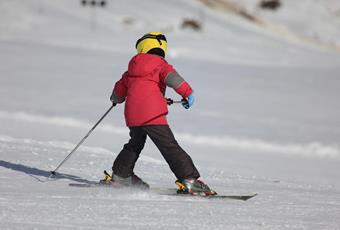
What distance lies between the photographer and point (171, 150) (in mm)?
5664

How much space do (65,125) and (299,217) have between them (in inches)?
316

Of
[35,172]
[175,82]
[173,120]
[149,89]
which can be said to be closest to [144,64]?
[149,89]

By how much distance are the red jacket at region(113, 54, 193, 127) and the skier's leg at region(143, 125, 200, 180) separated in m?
0.06

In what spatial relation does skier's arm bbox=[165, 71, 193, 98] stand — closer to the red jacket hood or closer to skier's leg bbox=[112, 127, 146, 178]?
the red jacket hood

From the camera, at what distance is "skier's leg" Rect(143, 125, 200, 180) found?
18.5 ft

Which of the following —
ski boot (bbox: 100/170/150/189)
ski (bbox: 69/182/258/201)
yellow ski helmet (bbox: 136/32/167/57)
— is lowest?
ski (bbox: 69/182/258/201)

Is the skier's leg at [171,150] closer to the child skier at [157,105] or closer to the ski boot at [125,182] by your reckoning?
the child skier at [157,105]

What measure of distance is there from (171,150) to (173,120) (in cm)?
781

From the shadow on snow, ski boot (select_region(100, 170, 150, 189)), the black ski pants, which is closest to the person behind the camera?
the black ski pants

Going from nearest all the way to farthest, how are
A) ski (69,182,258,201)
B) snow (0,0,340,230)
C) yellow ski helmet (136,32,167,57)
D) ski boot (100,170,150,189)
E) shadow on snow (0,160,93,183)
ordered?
snow (0,0,340,230) < ski (69,182,258,201) < yellow ski helmet (136,32,167,57) < ski boot (100,170,150,189) < shadow on snow (0,160,93,183)

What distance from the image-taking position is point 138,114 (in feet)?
18.5

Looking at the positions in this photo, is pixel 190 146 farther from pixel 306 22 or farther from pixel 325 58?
pixel 306 22

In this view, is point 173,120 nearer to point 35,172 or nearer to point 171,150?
point 35,172

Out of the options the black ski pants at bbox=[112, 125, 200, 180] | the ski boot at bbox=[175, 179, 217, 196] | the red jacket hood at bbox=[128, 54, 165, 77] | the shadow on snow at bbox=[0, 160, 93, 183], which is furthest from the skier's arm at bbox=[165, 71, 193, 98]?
the shadow on snow at bbox=[0, 160, 93, 183]
